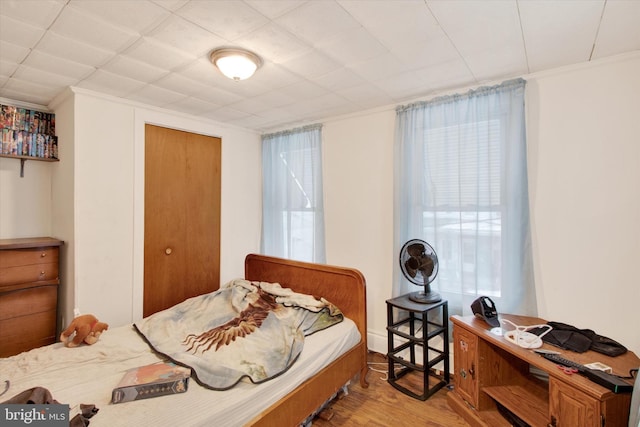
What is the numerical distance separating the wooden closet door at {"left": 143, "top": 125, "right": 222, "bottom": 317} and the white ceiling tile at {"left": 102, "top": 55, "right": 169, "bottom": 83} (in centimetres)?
78

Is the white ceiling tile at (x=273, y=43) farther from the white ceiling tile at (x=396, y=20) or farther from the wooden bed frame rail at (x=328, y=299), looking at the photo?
the wooden bed frame rail at (x=328, y=299)

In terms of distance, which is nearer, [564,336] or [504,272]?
[564,336]

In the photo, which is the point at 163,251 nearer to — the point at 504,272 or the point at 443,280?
the point at 443,280

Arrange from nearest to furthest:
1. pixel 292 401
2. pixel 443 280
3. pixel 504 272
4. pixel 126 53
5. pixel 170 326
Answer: pixel 292 401 → pixel 126 53 → pixel 170 326 → pixel 504 272 → pixel 443 280

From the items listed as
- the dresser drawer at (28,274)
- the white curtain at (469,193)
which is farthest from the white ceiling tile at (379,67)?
the dresser drawer at (28,274)

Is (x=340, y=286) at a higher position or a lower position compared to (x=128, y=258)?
lower

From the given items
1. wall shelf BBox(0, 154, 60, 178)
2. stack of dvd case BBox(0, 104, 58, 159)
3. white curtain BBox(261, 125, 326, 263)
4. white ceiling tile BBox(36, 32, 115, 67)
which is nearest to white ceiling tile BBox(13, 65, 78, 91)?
white ceiling tile BBox(36, 32, 115, 67)

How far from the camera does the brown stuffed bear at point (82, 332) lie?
1.88 metres

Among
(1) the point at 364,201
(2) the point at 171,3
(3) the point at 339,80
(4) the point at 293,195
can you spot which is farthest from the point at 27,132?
(1) the point at 364,201

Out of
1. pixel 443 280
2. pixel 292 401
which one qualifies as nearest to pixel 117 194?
pixel 292 401

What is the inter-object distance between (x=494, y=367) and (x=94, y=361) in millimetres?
2422

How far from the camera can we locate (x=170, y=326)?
211cm

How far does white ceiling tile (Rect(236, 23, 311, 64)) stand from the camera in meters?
1.69

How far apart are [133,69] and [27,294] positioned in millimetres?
1936
